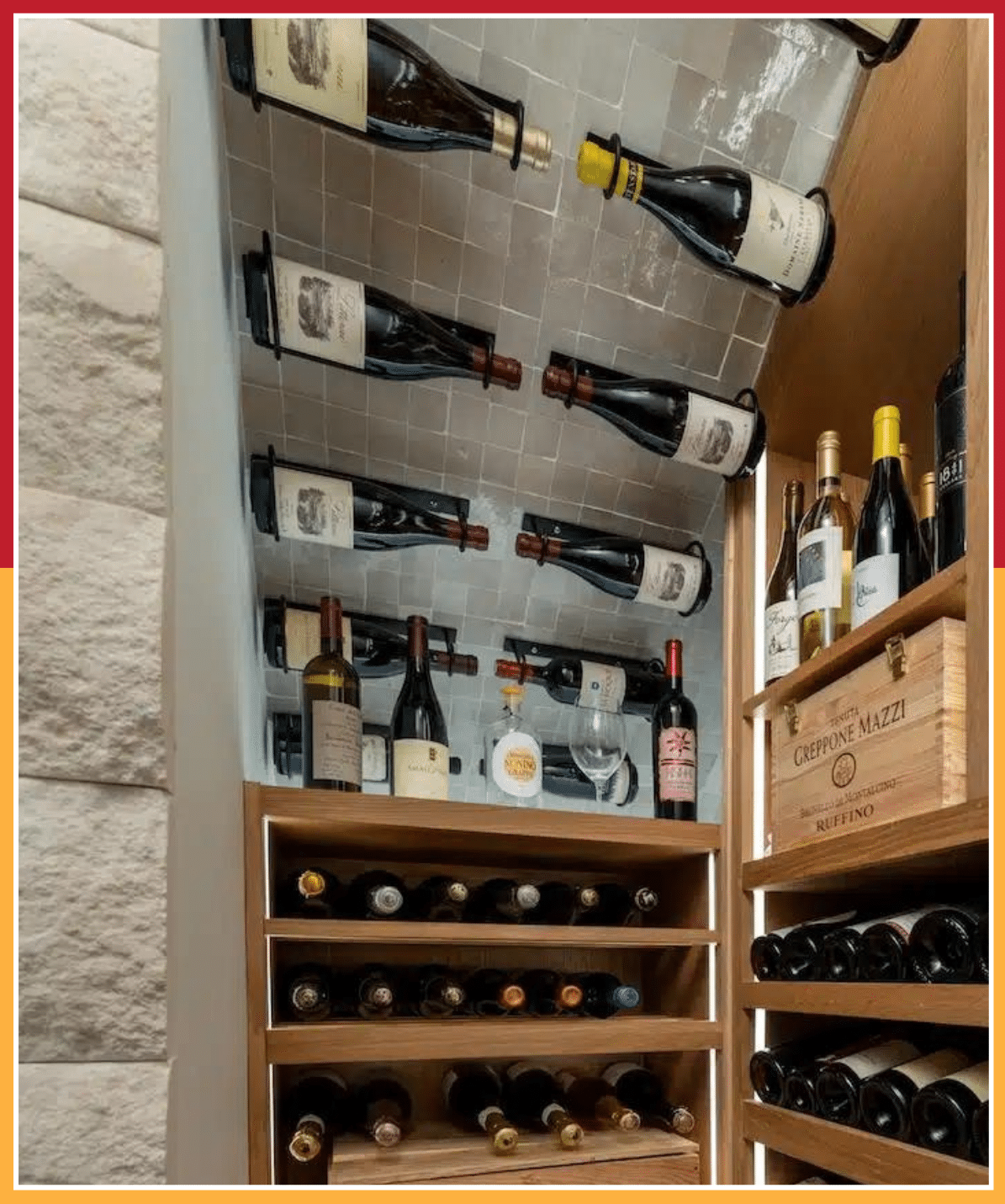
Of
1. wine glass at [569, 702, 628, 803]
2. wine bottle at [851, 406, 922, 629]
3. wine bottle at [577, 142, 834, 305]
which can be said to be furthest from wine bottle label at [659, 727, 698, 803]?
wine bottle at [577, 142, 834, 305]

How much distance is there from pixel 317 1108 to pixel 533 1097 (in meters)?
0.34

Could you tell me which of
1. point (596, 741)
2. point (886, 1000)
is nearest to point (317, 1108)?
point (596, 741)

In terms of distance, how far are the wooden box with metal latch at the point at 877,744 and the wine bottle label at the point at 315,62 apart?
2.81 ft

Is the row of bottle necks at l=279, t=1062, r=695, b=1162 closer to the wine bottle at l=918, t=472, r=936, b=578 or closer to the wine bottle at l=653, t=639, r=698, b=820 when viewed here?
the wine bottle at l=653, t=639, r=698, b=820

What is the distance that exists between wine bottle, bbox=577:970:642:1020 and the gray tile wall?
664mm

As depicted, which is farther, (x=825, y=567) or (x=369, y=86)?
(x=825, y=567)

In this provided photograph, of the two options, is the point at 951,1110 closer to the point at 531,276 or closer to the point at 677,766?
the point at 677,766

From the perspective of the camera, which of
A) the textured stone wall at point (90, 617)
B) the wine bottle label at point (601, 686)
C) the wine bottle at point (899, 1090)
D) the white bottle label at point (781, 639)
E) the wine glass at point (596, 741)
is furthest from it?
the wine bottle label at point (601, 686)

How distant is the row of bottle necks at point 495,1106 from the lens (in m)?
1.23

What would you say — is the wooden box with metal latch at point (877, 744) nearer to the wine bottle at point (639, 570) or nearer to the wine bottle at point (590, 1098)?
the wine bottle at point (639, 570)

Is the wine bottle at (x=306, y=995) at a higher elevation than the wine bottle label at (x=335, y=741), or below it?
below

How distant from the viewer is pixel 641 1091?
4.74ft

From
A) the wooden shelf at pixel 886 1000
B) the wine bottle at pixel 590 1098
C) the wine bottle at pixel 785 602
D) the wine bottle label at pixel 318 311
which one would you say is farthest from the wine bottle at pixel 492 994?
the wine bottle label at pixel 318 311

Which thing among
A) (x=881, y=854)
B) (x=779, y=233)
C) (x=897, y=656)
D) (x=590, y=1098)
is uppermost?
(x=779, y=233)
